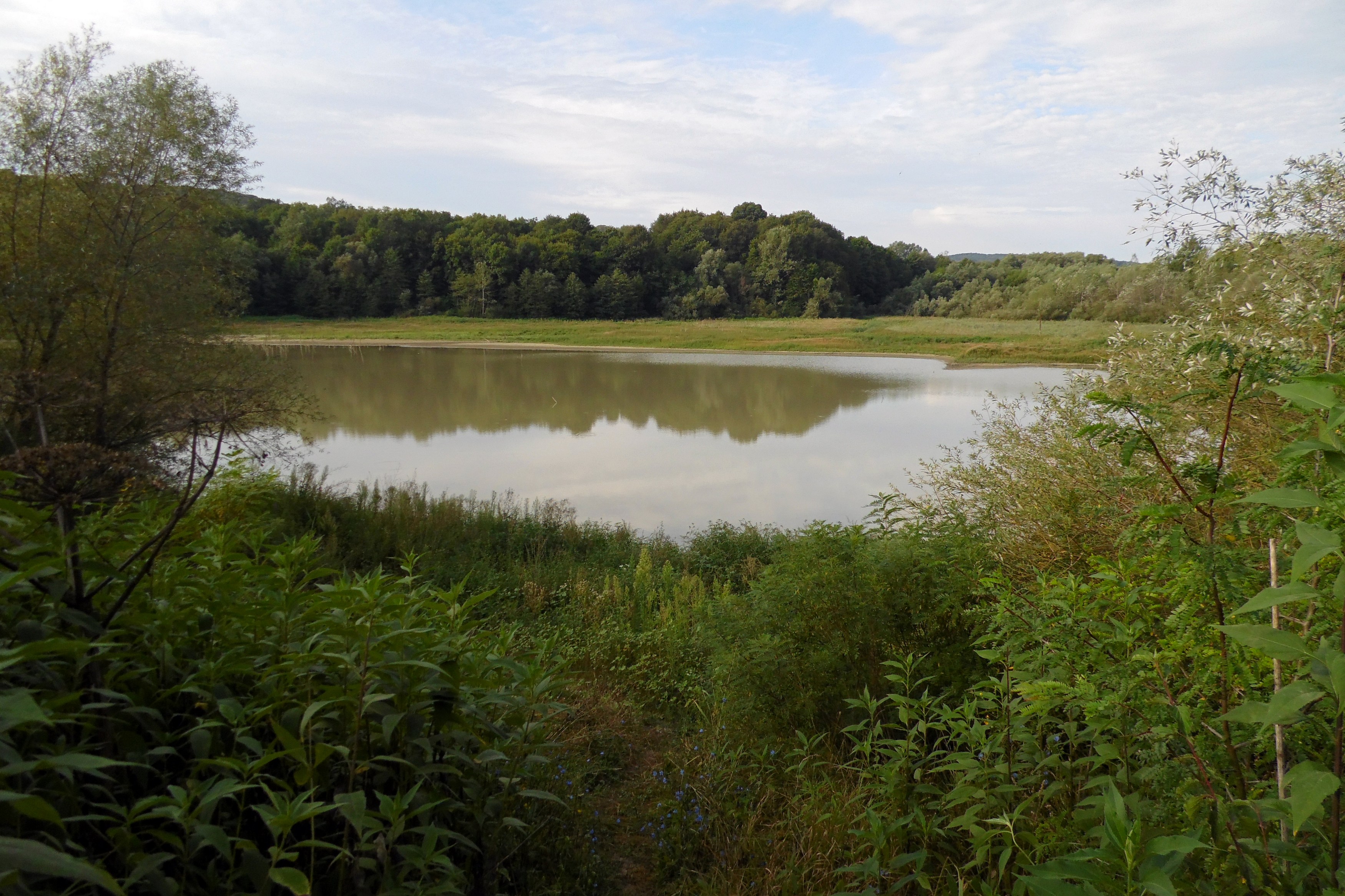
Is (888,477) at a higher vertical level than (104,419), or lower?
lower

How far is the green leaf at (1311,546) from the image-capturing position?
1028 millimetres

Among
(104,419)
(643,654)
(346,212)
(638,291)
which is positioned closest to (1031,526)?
(643,654)

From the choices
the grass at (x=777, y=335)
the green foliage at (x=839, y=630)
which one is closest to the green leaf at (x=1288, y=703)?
the green foliage at (x=839, y=630)

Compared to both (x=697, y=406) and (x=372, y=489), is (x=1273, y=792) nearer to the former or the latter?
(x=372, y=489)

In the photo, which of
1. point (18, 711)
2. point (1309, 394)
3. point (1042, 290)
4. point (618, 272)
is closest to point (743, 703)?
point (1309, 394)

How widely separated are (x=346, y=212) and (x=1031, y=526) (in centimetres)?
6915

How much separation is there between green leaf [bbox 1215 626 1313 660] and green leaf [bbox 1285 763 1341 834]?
0.52 ft

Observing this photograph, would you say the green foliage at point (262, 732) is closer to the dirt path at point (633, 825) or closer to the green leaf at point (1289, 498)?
the dirt path at point (633, 825)

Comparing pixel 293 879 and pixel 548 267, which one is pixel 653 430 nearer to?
pixel 293 879

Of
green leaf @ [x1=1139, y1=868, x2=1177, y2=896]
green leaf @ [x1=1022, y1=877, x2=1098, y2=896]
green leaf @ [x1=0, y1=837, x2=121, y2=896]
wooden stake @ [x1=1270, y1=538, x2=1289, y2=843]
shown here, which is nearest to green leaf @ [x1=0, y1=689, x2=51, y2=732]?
green leaf @ [x1=0, y1=837, x2=121, y2=896]

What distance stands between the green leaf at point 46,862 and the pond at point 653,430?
9167mm

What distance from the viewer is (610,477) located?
564 inches

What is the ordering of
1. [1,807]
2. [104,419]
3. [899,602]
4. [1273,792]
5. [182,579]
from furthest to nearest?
[104,419]
[899,602]
[182,579]
[1273,792]
[1,807]

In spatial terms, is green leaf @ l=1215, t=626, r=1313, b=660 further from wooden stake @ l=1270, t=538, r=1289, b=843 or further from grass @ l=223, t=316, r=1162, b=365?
grass @ l=223, t=316, r=1162, b=365
